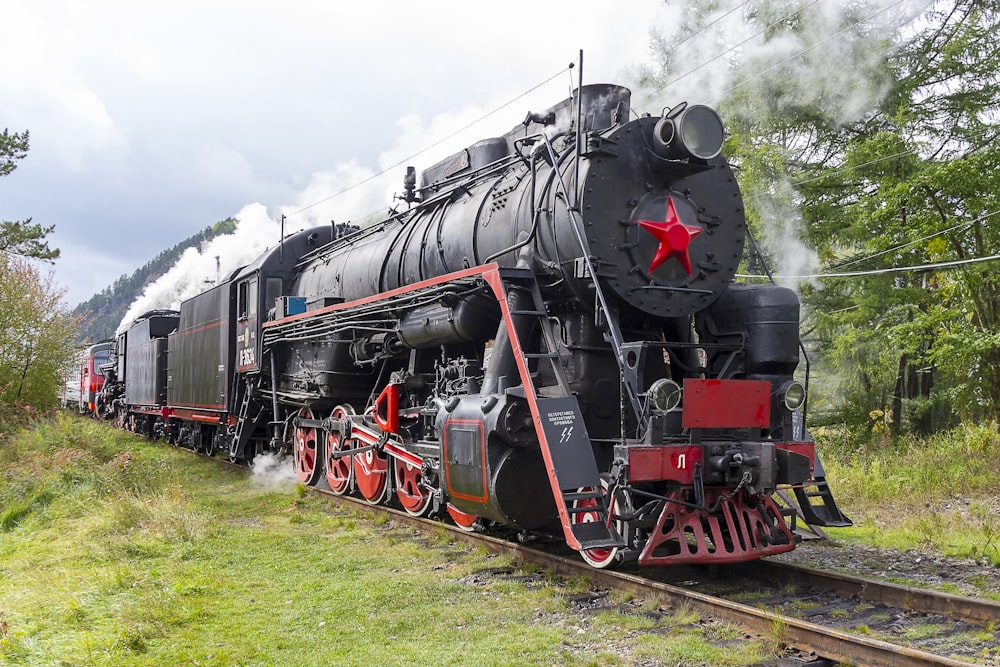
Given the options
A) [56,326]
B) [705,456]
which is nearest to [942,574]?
[705,456]

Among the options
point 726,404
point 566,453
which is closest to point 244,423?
point 566,453

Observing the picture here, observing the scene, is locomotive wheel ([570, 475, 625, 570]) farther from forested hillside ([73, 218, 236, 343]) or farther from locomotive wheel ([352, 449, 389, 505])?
forested hillside ([73, 218, 236, 343])

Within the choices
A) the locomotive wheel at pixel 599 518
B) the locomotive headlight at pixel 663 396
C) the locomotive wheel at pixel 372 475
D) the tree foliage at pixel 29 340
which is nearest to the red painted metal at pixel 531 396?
the locomotive wheel at pixel 599 518

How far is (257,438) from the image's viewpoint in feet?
40.1

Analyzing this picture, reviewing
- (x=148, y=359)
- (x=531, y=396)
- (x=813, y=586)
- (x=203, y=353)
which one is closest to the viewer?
(x=531, y=396)

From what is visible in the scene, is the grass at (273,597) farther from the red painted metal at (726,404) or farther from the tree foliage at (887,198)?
the tree foliage at (887,198)

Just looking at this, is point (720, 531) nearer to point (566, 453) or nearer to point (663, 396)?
point (663, 396)

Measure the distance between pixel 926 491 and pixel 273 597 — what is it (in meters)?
6.97

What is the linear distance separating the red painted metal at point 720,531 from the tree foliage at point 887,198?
5.81 meters

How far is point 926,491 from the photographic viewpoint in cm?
870

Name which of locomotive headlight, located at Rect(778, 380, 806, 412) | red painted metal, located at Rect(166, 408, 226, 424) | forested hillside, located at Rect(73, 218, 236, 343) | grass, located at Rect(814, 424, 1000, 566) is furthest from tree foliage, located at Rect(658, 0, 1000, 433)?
forested hillside, located at Rect(73, 218, 236, 343)

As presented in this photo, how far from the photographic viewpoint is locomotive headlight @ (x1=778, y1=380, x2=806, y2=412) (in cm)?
582

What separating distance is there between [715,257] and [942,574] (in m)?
2.76

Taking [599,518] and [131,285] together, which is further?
[131,285]
